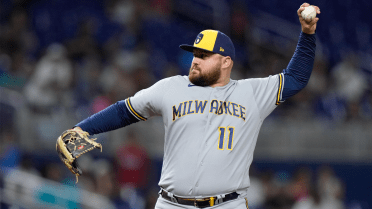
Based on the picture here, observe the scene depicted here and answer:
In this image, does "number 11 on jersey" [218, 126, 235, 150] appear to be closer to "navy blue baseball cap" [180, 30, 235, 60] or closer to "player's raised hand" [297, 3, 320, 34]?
"navy blue baseball cap" [180, 30, 235, 60]

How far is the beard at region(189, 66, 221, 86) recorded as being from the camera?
142 inches

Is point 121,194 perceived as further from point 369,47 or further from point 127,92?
point 369,47

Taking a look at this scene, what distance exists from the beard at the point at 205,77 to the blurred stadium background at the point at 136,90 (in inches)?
112

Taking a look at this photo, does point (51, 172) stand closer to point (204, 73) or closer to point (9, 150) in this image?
point (9, 150)

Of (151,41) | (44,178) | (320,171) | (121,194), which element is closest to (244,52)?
(151,41)

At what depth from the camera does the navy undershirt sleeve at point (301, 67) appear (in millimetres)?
3721

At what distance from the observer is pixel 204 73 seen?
11.8ft

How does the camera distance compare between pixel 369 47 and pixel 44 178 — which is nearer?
pixel 44 178

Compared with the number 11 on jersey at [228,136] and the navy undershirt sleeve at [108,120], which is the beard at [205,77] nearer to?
the number 11 on jersey at [228,136]

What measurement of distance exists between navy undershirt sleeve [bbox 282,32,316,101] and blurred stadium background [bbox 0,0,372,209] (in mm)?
3095

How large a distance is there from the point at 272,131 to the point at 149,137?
1991 millimetres

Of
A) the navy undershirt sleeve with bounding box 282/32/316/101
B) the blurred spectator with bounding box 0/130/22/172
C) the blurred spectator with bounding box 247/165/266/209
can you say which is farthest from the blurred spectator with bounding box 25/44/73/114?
the navy undershirt sleeve with bounding box 282/32/316/101

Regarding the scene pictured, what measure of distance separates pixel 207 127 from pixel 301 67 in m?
0.84

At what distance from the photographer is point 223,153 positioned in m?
3.43
